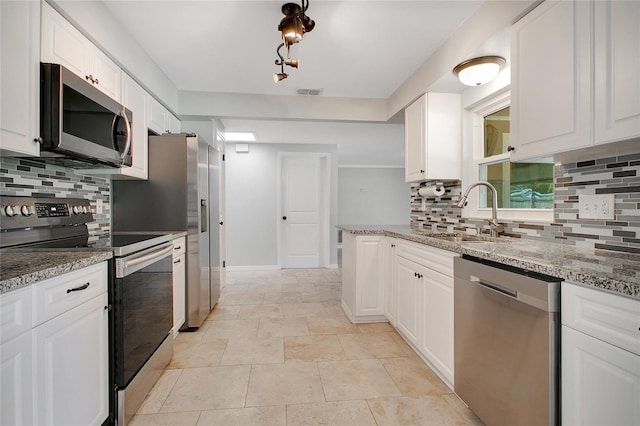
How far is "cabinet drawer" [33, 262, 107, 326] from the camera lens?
104 centimetres

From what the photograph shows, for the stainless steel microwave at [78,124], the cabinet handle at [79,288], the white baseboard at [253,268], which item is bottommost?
the white baseboard at [253,268]

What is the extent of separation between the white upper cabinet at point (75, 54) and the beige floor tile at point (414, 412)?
2464mm

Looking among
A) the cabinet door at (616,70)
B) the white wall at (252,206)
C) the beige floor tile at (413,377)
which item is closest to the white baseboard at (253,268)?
the white wall at (252,206)

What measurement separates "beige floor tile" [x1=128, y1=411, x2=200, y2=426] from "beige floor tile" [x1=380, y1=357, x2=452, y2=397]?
1179 millimetres

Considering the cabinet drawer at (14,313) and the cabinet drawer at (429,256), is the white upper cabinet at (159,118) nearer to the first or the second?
the cabinet drawer at (14,313)

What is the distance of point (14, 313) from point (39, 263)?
0.85 ft

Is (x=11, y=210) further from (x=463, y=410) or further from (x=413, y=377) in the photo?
(x=463, y=410)

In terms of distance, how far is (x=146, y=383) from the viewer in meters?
1.72

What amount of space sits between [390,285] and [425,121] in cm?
147

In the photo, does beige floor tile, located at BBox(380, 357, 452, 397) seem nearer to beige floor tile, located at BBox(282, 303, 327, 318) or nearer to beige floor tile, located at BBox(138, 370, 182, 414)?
beige floor tile, located at BBox(282, 303, 327, 318)

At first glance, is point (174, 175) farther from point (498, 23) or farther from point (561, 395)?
point (561, 395)

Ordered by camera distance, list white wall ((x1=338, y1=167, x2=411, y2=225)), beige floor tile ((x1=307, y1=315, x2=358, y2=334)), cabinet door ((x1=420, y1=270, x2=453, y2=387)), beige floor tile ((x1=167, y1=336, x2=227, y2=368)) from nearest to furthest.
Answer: cabinet door ((x1=420, y1=270, x2=453, y2=387))
beige floor tile ((x1=167, y1=336, x2=227, y2=368))
beige floor tile ((x1=307, y1=315, x2=358, y2=334))
white wall ((x1=338, y1=167, x2=411, y2=225))

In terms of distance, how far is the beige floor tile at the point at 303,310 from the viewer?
3.14 meters

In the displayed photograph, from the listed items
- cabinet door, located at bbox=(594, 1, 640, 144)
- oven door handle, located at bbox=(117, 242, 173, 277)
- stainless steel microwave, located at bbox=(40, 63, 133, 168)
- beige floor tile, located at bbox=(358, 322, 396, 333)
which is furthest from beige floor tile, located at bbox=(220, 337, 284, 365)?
cabinet door, located at bbox=(594, 1, 640, 144)
